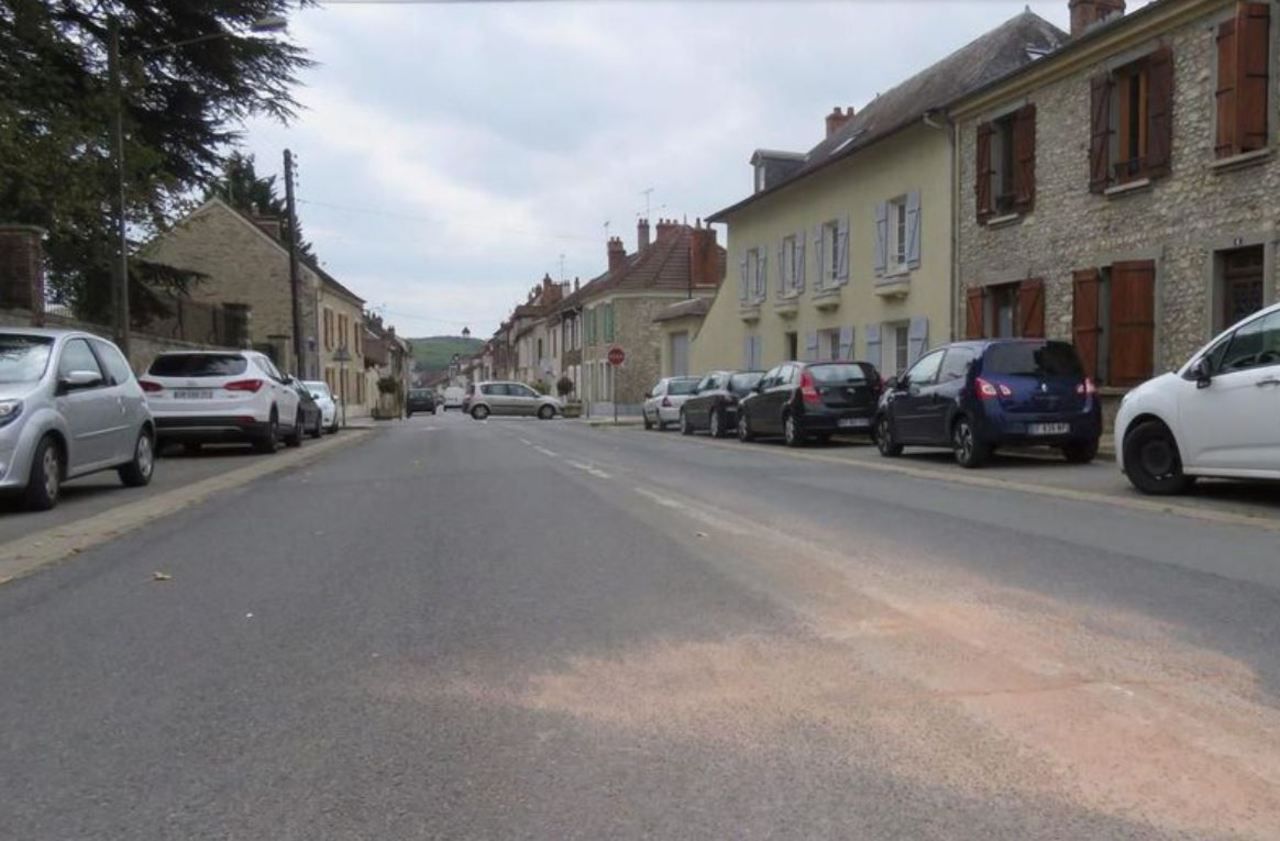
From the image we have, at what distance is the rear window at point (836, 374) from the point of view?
1861cm

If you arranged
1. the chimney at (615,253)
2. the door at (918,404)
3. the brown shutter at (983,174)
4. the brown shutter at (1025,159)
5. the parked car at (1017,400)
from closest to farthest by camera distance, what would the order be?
the parked car at (1017,400)
the door at (918,404)
the brown shutter at (1025,159)
the brown shutter at (983,174)
the chimney at (615,253)

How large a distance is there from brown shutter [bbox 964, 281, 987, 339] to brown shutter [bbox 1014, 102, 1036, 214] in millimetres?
1924

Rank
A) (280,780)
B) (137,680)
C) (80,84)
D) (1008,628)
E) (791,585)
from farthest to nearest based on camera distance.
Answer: (80,84) < (791,585) < (1008,628) < (137,680) < (280,780)

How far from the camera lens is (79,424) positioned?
9797mm

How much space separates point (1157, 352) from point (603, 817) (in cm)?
1558

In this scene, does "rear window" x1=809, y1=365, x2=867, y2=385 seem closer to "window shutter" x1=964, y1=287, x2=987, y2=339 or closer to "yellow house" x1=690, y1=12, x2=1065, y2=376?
"window shutter" x1=964, y1=287, x2=987, y2=339

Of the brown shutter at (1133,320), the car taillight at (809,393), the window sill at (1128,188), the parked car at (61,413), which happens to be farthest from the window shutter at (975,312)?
the parked car at (61,413)

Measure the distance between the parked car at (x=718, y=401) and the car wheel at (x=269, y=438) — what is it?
9740 mm

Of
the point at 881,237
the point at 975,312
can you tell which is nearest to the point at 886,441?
the point at 975,312

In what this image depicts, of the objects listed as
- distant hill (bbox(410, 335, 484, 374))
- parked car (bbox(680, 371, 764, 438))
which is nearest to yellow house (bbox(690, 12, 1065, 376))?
parked car (bbox(680, 371, 764, 438))

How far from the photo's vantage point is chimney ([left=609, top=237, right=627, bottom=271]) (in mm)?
59772

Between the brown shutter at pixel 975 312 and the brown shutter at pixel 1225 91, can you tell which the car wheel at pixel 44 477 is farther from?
the brown shutter at pixel 975 312

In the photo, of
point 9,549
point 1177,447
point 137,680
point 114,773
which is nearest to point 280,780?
point 114,773

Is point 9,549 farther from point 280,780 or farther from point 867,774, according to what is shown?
point 867,774
